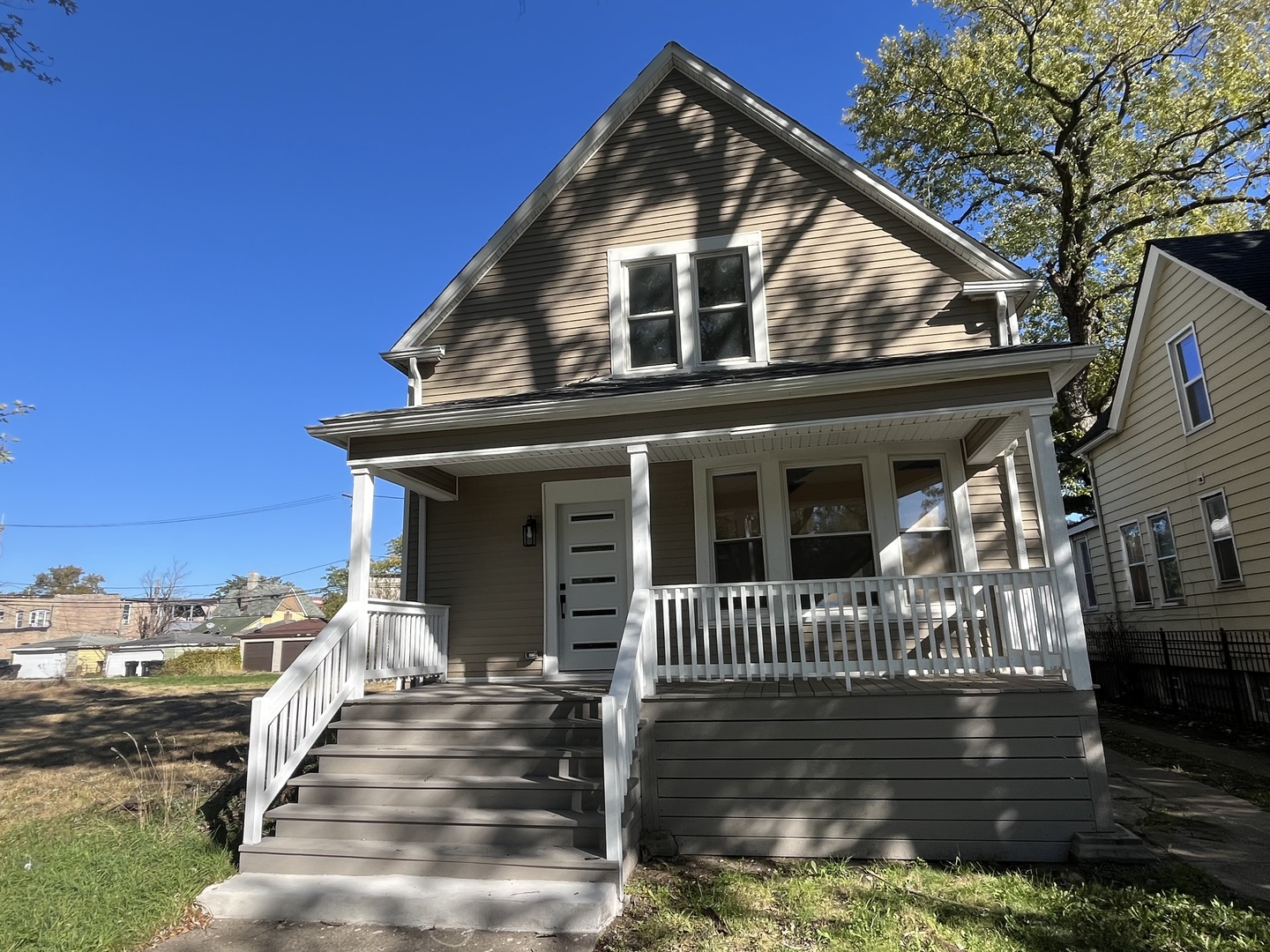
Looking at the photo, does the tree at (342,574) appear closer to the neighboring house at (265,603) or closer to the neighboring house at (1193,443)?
the neighboring house at (265,603)

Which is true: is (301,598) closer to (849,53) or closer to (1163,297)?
(849,53)

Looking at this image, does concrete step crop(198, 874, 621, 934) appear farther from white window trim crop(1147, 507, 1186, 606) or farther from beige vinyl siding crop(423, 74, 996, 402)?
white window trim crop(1147, 507, 1186, 606)

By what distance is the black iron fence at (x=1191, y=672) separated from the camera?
9.45m

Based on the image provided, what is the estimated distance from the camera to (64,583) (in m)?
69.7

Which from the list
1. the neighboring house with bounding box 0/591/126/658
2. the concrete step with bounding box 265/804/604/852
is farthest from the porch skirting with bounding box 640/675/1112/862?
the neighboring house with bounding box 0/591/126/658

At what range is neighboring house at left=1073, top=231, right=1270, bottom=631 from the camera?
31.3ft

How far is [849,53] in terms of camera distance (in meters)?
19.7

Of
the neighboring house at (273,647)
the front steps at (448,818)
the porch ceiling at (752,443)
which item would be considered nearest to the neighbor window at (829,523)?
the porch ceiling at (752,443)

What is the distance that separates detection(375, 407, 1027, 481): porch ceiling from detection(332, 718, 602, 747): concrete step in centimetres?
237

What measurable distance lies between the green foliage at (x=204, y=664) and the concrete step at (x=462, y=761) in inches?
867

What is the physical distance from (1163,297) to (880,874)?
10.9 meters

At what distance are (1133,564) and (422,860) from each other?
13.9m

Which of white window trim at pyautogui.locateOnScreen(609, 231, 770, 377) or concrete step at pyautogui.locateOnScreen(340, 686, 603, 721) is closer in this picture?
concrete step at pyautogui.locateOnScreen(340, 686, 603, 721)

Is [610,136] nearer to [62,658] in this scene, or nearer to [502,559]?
[502,559]
